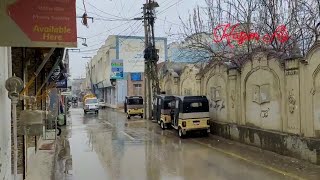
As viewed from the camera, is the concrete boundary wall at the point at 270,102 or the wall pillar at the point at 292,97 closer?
the concrete boundary wall at the point at 270,102

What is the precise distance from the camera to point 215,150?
16.8 metres

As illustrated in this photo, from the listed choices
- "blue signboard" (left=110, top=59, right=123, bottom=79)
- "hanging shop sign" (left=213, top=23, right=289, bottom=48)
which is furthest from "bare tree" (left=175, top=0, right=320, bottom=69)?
"blue signboard" (left=110, top=59, right=123, bottom=79)

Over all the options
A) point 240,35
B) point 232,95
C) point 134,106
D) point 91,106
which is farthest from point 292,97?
point 91,106

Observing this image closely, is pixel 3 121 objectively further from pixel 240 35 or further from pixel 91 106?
pixel 91 106

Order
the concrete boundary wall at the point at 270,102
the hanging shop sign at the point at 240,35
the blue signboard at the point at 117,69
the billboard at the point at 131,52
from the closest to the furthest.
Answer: the concrete boundary wall at the point at 270,102 < the hanging shop sign at the point at 240,35 < the blue signboard at the point at 117,69 < the billboard at the point at 131,52

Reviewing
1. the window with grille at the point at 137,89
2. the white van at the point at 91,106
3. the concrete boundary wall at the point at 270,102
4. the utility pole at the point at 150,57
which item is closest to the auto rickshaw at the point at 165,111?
the concrete boundary wall at the point at 270,102

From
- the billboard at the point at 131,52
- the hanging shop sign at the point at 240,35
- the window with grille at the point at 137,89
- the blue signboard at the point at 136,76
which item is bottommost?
the window with grille at the point at 137,89

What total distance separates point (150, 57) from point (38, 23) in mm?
30028

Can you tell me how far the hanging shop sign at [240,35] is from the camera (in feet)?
68.7

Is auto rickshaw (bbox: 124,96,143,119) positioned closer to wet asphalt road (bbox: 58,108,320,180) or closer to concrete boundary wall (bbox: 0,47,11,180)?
wet asphalt road (bbox: 58,108,320,180)

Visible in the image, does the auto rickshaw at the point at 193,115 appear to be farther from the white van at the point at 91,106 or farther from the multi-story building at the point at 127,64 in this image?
the multi-story building at the point at 127,64

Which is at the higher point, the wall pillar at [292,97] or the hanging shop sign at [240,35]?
the hanging shop sign at [240,35]

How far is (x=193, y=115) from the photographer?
70.4 ft

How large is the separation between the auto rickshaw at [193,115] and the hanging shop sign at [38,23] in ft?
54.4
